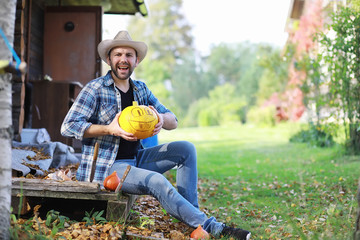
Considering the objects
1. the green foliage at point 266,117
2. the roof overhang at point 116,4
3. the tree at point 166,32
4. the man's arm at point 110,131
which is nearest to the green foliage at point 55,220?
the man's arm at point 110,131

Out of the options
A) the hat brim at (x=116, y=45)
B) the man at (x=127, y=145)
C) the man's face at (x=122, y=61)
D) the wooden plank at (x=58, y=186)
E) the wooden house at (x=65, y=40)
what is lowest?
the wooden plank at (x=58, y=186)

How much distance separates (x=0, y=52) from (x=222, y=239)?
6.44 ft

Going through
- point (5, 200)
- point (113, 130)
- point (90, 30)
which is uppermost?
point (90, 30)

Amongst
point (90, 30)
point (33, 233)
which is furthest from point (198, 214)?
point (90, 30)

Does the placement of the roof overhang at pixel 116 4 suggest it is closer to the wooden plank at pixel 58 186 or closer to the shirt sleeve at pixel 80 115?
the shirt sleeve at pixel 80 115

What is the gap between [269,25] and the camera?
4444 cm

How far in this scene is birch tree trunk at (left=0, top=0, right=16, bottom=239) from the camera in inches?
93.2

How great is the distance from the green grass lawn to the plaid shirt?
1.44 meters

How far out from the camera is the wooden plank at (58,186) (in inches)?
126

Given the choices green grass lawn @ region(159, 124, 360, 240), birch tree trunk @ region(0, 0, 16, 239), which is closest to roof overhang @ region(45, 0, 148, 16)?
green grass lawn @ region(159, 124, 360, 240)

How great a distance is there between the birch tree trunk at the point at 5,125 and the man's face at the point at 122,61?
4.23ft

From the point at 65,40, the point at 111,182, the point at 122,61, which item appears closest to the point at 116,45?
the point at 122,61

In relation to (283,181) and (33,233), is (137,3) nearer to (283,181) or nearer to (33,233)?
(283,181)

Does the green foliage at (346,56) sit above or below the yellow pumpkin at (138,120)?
above
